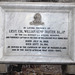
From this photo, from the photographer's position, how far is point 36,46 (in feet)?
5.94

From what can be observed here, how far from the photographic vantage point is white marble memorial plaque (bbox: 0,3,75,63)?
1.80 metres

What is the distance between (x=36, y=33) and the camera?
1.80 meters

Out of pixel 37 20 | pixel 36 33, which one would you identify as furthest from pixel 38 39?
pixel 37 20

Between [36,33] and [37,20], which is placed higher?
[37,20]

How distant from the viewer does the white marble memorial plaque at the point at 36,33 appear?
1798 millimetres

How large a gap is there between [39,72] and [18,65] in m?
0.27

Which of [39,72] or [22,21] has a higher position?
[22,21]

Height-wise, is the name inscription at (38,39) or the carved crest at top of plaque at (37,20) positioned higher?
the carved crest at top of plaque at (37,20)

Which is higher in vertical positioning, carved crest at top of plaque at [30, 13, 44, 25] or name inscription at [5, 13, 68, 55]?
carved crest at top of plaque at [30, 13, 44, 25]

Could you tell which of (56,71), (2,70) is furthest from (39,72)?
(2,70)

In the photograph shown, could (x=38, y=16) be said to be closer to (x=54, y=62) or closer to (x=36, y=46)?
(x=36, y=46)

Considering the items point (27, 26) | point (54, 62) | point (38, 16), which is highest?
point (38, 16)

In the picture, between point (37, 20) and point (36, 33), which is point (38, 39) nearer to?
point (36, 33)

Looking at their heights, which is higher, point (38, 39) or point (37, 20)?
point (37, 20)
